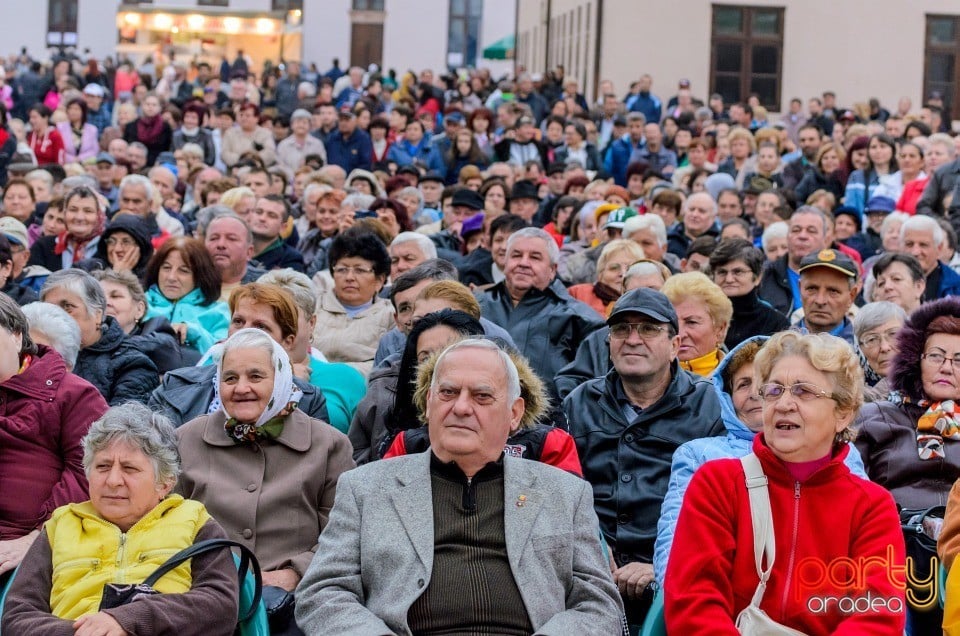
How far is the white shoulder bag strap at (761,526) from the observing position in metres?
4.39

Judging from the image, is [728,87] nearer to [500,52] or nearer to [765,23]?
[765,23]

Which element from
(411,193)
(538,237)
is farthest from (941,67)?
(538,237)

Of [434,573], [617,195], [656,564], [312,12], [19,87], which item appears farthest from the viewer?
[312,12]

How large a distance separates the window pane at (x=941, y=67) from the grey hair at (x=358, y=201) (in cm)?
1715

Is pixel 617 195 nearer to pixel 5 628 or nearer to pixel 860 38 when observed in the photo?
pixel 5 628

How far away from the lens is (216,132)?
61.6ft

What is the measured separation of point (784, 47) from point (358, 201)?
53.9 ft

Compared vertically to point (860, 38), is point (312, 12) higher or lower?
higher

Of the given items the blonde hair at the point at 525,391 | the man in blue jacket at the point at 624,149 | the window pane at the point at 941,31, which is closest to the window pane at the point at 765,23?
the window pane at the point at 941,31

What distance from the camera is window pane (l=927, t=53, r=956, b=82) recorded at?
25.9 meters

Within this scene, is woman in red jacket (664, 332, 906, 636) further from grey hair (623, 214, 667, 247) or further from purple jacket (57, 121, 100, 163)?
purple jacket (57, 121, 100, 163)

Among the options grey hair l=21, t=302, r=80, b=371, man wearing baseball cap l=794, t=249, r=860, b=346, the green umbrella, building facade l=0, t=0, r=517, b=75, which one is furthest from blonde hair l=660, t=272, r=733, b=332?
building facade l=0, t=0, r=517, b=75

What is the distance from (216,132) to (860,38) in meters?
12.4

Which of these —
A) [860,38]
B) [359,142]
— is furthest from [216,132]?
[860,38]
